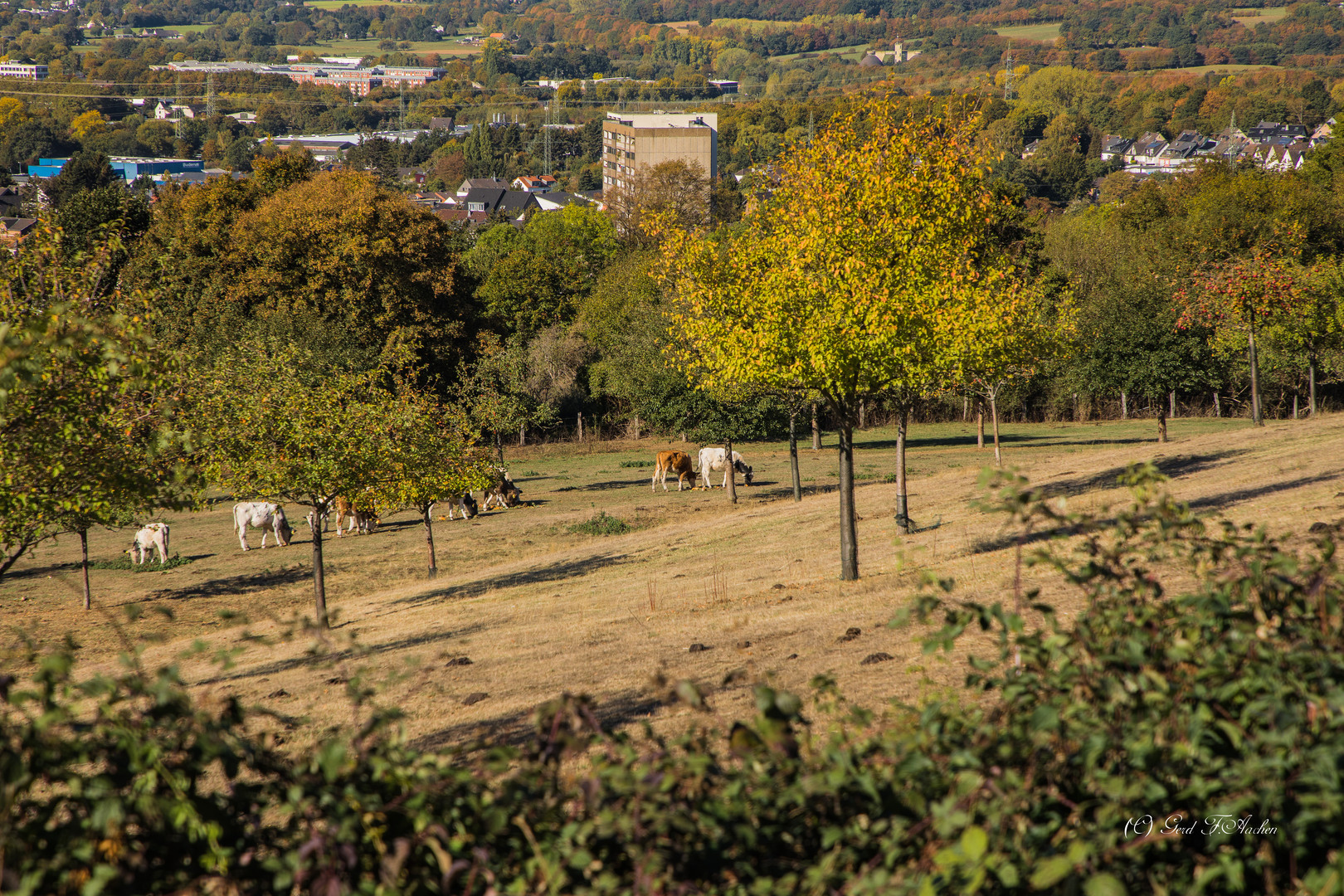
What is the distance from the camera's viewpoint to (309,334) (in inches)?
1921

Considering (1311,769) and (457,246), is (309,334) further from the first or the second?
(1311,769)

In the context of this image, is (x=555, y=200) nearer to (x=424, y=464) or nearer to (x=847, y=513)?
(x=424, y=464)

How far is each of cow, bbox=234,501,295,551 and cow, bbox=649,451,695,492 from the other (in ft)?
46.0

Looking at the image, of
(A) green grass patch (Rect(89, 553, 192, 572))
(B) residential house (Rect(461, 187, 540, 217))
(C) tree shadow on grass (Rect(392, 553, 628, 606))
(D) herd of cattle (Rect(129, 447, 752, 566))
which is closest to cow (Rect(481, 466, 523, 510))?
(D) herd of cattle (Rect(129, 447, 752, 566))

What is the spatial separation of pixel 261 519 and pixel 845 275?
73.8 feet

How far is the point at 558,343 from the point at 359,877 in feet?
202

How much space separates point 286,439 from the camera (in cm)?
2080

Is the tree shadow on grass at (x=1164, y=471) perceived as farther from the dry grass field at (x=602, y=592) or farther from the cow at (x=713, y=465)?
the cow at (x=713, y=465)

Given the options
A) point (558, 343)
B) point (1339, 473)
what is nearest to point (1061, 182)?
point (558, 343)

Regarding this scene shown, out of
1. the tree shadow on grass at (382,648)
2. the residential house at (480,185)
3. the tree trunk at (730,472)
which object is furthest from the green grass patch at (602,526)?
the residential house at (480,185)

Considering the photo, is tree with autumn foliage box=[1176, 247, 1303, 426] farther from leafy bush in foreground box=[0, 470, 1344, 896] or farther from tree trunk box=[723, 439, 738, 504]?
leafy bush in foreground box=[0, 470, 1344, 896]

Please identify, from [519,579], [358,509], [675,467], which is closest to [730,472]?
[675,467]

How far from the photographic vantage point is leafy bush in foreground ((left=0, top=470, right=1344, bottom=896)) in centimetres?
333

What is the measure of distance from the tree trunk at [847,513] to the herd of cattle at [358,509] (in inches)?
457
